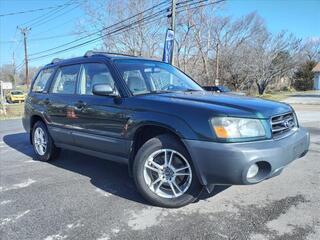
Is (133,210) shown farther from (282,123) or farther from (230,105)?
(282,123)

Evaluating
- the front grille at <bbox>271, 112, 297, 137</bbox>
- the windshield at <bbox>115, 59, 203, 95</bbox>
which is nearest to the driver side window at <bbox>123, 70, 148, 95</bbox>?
the windshield at <bbox>115, 59, 203, 95</bbox>

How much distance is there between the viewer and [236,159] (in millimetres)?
3250

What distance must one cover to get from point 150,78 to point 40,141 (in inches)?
104

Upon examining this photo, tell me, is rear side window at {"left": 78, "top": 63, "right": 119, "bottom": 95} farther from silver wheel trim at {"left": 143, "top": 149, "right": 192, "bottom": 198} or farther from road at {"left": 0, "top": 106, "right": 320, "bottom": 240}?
road at {"left": 0, "top": 106, "right": 320, "bottom": 240}

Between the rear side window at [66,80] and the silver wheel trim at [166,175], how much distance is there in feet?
6.19

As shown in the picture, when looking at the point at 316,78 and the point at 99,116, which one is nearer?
the point at 99,116

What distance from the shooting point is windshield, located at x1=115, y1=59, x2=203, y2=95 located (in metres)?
4.36

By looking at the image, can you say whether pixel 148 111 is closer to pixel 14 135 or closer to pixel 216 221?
pixel 216 221

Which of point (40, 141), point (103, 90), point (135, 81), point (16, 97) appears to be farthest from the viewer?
point (16, 97)

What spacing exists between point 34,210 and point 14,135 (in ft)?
20.5

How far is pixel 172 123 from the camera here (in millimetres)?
3604

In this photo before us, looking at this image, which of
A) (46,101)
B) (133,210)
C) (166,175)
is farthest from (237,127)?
(46,101)

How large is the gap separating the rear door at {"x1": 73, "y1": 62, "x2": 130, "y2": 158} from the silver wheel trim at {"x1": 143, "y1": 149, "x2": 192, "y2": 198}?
42 centimetres

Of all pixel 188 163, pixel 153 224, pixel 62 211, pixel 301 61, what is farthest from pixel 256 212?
pixel 301 61
